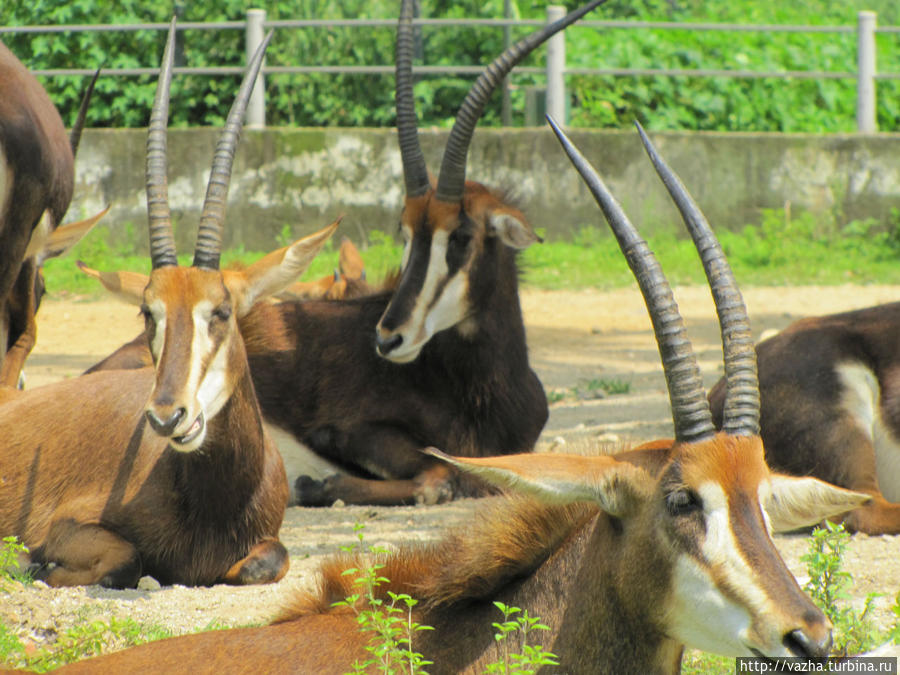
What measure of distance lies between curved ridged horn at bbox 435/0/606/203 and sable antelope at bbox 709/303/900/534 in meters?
1.96

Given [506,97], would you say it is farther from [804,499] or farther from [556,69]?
[804,499]

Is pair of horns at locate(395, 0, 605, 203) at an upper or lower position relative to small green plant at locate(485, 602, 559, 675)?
upper

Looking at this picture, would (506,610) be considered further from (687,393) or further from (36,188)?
(36,188)

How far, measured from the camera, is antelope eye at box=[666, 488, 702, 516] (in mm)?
2951

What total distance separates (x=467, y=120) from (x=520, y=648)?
459 cm

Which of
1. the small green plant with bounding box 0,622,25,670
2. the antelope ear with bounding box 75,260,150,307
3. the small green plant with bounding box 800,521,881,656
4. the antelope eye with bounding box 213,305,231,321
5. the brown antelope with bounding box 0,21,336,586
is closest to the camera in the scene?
the small green plant with bounding box 800,521,881,656

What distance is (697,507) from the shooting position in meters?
2.95

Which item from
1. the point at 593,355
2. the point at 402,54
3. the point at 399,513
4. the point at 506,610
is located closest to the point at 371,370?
the point at 399,513

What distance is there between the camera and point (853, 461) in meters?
5.66

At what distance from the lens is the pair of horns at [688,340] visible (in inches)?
122

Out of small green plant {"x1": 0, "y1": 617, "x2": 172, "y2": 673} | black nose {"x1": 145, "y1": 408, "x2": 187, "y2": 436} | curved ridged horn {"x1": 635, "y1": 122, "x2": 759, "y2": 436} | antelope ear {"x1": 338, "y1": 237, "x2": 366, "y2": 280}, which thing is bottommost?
antelope ear {"x1": 338, "y1": 237, "x2": 366, "y2": 280}

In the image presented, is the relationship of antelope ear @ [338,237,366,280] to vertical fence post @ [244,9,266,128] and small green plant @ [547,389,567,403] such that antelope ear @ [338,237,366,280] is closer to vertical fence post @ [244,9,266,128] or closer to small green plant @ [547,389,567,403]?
small green plant @ [547,389,567,403]

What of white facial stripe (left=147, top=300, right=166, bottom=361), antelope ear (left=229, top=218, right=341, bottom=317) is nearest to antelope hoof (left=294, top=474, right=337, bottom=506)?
antelope ear (left=229, top=218, right=341, bottom=317)

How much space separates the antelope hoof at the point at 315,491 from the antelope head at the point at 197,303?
156 centimetres
